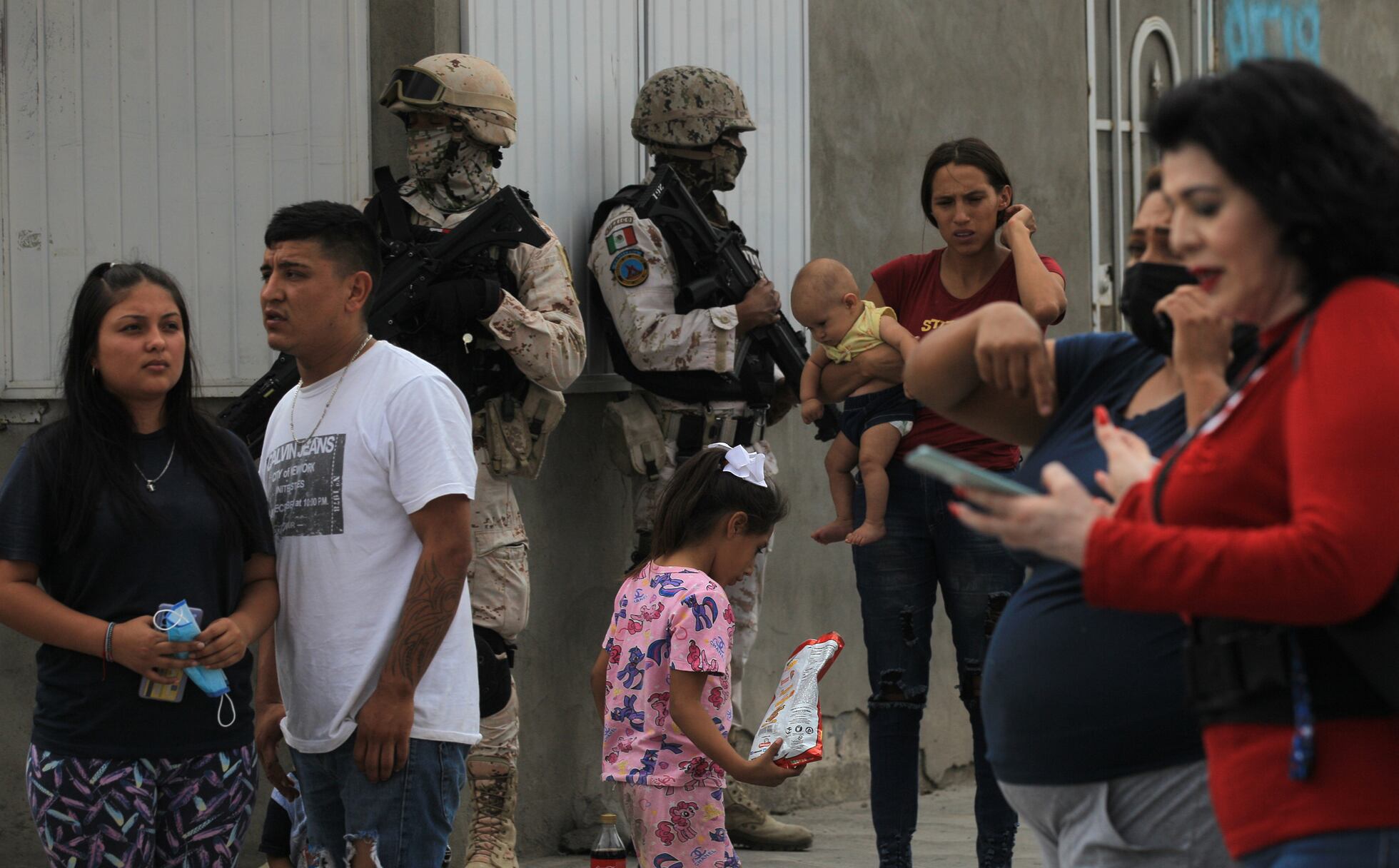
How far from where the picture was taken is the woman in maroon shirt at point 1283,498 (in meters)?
1.79

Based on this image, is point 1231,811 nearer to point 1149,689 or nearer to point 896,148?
point 1149,689

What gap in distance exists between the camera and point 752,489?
158 inches

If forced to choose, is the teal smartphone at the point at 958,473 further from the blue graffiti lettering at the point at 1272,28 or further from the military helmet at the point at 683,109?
the blue graffiti lettering at the point at 1272,28

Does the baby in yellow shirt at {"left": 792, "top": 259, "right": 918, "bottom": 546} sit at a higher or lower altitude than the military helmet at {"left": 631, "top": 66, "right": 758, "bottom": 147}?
lower

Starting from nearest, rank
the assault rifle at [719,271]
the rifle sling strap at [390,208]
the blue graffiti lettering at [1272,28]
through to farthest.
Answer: the rifle sling strap at [390,208] < the assault rifle at [719,271] < the blue graffiti lettering at [1272,28]

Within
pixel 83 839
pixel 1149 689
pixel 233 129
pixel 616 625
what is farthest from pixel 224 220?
pixel 1149 689

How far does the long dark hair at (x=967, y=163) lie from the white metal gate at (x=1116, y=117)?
3.83 meters

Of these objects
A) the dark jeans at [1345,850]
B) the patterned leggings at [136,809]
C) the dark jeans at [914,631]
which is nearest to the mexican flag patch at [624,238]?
the dark jeans at [914,631]

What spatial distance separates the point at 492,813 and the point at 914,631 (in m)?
1.42

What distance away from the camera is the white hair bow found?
4.03 meters

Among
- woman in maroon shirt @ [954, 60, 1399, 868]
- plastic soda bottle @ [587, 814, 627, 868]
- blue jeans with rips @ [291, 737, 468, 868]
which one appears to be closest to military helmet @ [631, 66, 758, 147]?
plastic soda bottle @ [587, 814, 627, 868]

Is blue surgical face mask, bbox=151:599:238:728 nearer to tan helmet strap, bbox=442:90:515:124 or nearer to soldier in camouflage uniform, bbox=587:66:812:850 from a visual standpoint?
tan helmet strap, bbox=442:90:515:124

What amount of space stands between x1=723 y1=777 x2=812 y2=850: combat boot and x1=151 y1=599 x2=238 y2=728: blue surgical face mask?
110 inches

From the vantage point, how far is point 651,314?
550 centimetres
